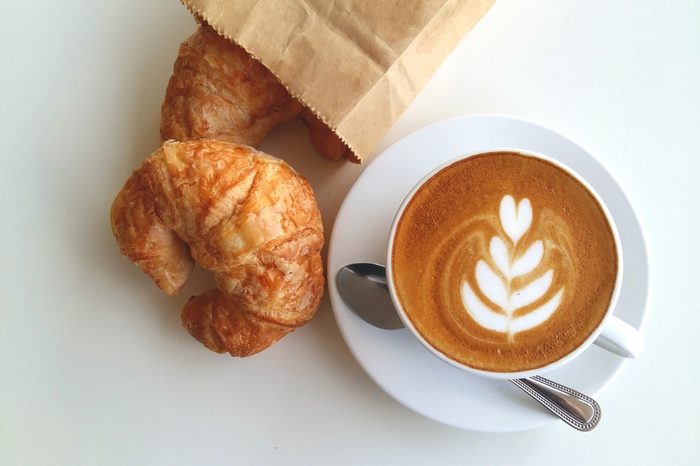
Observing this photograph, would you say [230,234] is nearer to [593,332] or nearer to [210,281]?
[210,281]

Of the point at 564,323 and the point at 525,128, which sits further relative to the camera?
the point at 525,128

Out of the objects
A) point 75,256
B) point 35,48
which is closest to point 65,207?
point 75,256

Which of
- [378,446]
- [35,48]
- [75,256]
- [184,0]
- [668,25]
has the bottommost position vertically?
[75,256]

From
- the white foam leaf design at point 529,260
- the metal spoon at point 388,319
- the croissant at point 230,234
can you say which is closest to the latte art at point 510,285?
the white foam leaf design at point 529,260

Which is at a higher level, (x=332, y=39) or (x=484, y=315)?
(x=332, y=39)

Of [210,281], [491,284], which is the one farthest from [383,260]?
[210,281]

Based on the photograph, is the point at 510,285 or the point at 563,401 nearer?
the point at 510,285

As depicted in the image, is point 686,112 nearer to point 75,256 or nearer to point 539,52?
point 539,52

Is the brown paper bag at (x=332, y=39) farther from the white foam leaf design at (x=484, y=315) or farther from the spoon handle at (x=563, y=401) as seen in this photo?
the spoon handle at (x=563, y=401)
